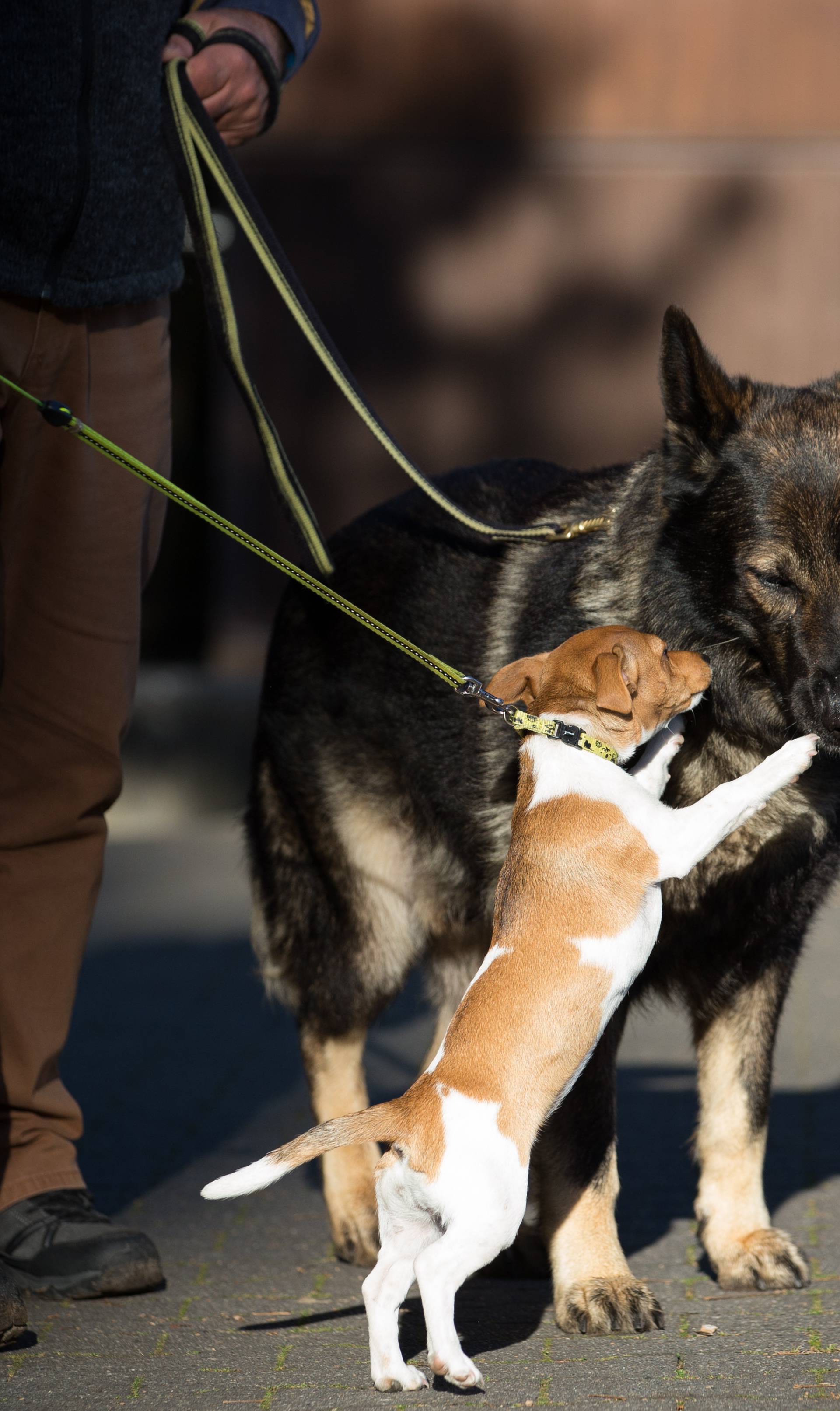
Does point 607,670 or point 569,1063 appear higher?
point 607,670

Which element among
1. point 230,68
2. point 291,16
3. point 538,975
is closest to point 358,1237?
point 538,975

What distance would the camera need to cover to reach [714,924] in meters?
3.47

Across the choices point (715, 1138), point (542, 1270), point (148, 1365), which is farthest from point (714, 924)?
point (148, 1365)

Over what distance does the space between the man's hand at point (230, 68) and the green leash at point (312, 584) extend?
0.78 m

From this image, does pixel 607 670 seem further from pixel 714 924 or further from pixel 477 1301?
pixel 477 1301

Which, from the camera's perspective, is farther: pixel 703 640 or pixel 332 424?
pixel 332 424

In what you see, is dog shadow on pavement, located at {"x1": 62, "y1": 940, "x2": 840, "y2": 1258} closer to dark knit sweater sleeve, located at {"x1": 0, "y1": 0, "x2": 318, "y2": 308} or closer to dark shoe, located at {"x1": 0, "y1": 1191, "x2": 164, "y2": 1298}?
dark shoe, located at {"x1": 0, "y1": 1191, "x2": 164, "y2": 1298}

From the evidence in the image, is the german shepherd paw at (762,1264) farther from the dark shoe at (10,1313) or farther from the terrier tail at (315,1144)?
the dark shoe at (10,1313)

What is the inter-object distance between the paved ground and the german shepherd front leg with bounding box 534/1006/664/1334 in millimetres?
111

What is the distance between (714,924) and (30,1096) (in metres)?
1.52

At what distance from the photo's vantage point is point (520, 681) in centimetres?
332

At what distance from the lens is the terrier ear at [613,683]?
3.06m

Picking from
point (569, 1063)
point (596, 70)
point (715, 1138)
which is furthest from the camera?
point (596, 70)

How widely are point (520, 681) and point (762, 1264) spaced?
1350mm
